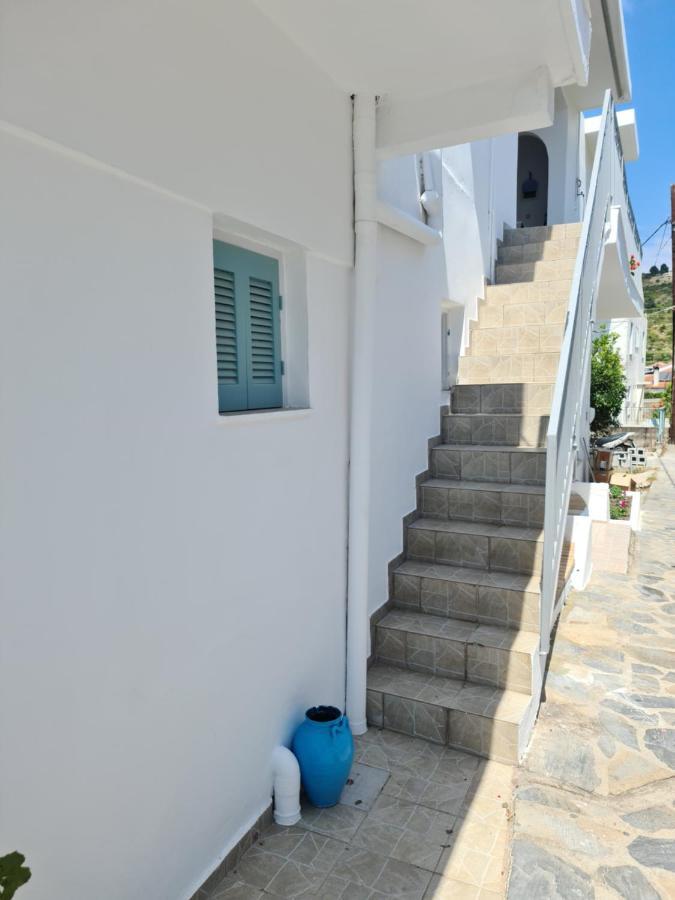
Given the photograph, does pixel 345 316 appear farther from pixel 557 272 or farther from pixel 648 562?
pixel 648 562

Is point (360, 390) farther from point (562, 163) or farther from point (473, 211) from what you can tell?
point (562, 163)

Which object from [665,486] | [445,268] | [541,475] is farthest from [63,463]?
[665,486]

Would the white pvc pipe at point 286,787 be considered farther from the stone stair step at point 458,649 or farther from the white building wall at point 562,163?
the white building wall at point 562,163

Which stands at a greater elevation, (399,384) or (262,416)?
(399,384)

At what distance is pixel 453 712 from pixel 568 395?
7.16ft

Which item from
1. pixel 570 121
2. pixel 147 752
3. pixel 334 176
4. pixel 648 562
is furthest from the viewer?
pixel 570 121

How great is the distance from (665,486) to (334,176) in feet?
34.2

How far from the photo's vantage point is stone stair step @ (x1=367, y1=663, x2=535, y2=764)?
3492mm

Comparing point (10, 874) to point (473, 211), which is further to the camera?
point (473, 211)

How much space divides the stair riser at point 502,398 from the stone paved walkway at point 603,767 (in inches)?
74.2

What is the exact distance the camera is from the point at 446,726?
12.0 ft

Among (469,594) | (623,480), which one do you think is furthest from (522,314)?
(623,480)

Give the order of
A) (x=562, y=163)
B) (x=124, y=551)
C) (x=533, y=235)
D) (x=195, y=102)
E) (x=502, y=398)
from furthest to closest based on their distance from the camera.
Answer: (x=562, y=163)
(x=533, y=235)
(x=502, y=398)
(x=195, y=102)
(x=124, y=551)

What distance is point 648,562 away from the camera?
270 inches
